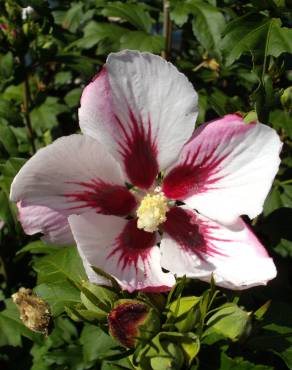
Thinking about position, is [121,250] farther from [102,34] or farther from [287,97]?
[102,34]

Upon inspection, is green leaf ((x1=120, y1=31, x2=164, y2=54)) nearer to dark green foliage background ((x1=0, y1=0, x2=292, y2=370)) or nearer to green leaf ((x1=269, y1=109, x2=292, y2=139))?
dark green foliage background ((x1=0, y1=0, x2=292, y2=370))

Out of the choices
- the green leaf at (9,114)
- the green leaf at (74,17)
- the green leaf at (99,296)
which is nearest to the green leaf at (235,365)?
the green leaf at (99,296)

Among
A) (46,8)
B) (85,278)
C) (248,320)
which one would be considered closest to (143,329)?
(248,320)

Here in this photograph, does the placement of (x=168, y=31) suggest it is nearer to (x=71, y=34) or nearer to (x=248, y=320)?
(x=71, y=34)

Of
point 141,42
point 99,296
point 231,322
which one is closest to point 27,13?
point 141,42

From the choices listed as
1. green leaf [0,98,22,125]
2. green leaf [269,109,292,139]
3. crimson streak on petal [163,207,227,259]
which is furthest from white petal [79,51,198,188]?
green leaf [0,98,22,125]

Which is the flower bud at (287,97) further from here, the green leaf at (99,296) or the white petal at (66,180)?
the green leaf at (99,296)
